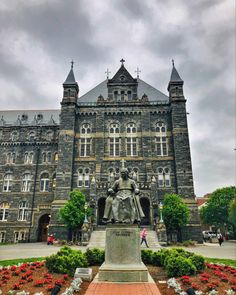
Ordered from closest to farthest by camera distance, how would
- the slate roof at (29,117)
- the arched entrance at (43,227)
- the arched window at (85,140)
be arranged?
the arched window at (85,140)
the arched entrance at (43,227)
the slate roof at (29,117)

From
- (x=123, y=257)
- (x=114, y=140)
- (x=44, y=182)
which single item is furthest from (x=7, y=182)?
(x=123, y=257)

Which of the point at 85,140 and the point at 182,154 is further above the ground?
the point at 85,140

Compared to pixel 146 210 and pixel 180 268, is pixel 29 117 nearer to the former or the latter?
pixel 146 210

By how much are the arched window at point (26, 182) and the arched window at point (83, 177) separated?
9539 mm

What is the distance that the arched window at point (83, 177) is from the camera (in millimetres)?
34309

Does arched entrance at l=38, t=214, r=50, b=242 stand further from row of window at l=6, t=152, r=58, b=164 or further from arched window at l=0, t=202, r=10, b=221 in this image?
row of window at l=6, t=152, r=58, b=164

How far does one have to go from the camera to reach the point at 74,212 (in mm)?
29078

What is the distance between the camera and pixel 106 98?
128 feet

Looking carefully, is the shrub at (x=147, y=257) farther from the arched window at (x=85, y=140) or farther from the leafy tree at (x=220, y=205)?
the leafy tree at (x=220, y=205)

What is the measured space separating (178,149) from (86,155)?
12636 millimetres

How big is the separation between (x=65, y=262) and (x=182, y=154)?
26.4 metres

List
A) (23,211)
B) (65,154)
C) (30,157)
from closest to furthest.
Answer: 1. (65,154)
2. (23,211)
3. (30,157)

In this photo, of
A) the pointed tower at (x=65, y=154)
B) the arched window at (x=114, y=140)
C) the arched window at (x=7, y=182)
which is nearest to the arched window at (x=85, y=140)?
the pointed tower at (x=65, y=154)

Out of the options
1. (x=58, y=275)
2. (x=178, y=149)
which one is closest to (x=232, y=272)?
(x=58, y=275)
